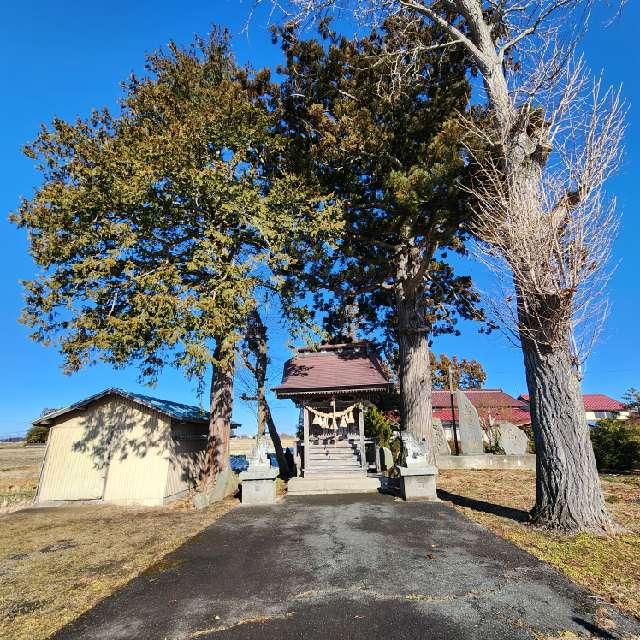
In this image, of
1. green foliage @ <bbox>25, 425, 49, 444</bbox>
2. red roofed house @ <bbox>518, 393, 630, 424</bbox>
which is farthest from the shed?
red roofed house @ <bbox>518, 393, 630, 424</bbox>

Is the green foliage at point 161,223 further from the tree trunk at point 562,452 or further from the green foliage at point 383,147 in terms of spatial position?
the tree trunk at point 562,452

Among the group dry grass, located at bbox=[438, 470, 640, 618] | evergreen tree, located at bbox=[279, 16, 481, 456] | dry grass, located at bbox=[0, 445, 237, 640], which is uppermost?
evergreen tree, located at bbox=[279, 16, 481, 456]

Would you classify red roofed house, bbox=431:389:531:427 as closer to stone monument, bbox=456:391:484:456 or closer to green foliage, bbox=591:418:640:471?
stone monument, bbox=456:391:484:456

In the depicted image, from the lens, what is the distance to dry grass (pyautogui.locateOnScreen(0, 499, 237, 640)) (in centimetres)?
423

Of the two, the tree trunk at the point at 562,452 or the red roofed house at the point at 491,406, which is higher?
the red roofed house at the point at 491,406

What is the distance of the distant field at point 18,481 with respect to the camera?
13022 millimetres

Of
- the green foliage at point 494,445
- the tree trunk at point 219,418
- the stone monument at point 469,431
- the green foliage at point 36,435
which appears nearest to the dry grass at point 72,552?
the tree trunk at point 219,418

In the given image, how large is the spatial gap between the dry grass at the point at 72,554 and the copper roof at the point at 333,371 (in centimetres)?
412

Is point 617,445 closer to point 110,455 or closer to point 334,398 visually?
point 334,398

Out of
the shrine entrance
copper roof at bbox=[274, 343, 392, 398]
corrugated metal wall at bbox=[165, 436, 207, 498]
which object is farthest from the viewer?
corrugated metal wall at bbox=[165, 436, 207, 498]

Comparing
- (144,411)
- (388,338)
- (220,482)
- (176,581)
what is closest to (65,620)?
(176,581)

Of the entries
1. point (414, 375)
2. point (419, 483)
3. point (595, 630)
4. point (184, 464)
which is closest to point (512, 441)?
point (414, 375)

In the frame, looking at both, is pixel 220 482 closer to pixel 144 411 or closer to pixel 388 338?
pixel 144 411

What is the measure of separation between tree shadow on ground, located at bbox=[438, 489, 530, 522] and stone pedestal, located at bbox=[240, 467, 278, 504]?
4.46 metres
